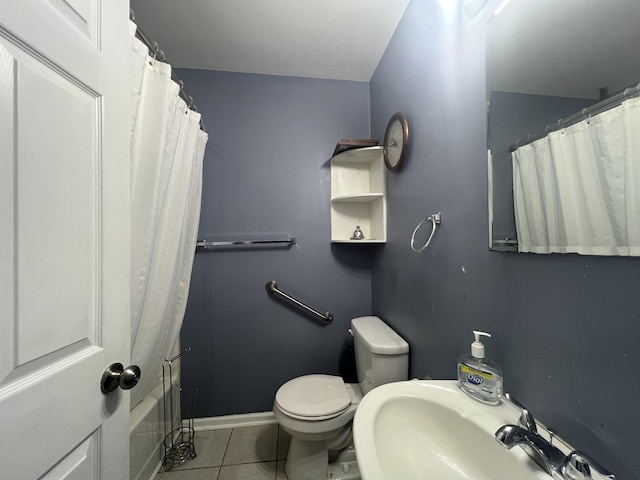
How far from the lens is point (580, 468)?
0.38 m

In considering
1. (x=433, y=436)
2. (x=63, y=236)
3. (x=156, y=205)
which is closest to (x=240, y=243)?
(x=156, y=205)

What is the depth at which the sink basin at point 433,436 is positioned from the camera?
0.49 metres

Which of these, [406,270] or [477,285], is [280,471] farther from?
[477,285]

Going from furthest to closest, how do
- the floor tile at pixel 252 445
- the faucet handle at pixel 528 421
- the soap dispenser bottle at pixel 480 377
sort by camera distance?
the floor tile at pixel 252 445 < the soap dispenser bottle at pixel 480 377 < the faucet handle at pixel 528 421

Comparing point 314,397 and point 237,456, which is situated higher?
point 314,397

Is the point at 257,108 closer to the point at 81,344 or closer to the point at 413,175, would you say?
the point at 413,175

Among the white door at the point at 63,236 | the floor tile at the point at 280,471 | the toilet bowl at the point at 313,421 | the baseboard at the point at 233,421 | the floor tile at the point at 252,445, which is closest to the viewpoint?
the white door at the point at 63,236

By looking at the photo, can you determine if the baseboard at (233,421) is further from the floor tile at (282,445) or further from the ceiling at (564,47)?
the ceiling at (564,47)

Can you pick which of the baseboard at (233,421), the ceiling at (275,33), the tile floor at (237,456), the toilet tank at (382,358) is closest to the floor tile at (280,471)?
the tile floor at (237,456)

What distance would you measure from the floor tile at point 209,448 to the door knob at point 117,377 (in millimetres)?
1143

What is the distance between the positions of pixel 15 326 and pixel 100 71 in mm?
543

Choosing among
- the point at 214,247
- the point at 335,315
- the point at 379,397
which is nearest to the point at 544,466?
the point at 379,397

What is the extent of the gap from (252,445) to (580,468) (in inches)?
61.7

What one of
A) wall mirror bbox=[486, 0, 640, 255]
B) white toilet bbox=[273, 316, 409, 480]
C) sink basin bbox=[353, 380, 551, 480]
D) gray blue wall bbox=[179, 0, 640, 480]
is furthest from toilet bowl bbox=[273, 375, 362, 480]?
wall mirror bbox=[486, 0, 640, 255]
